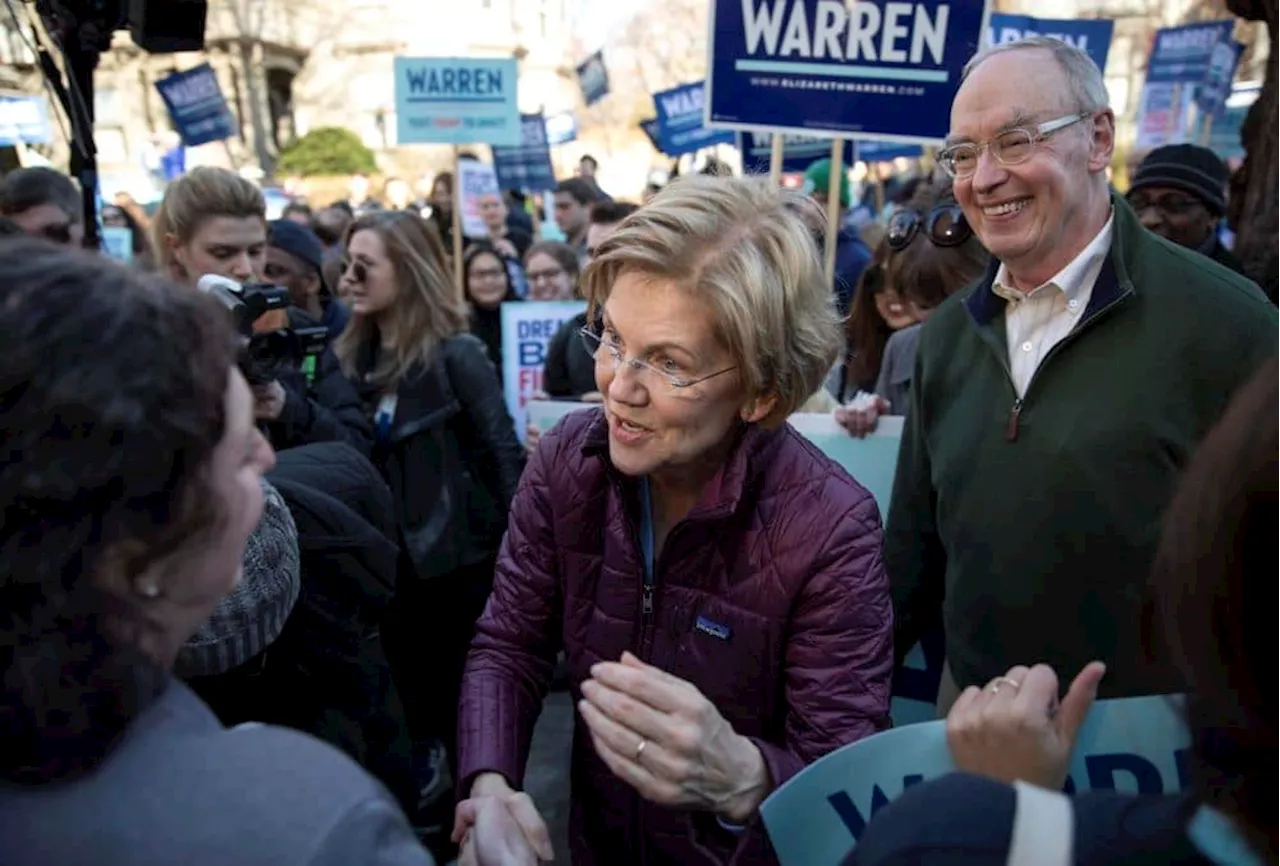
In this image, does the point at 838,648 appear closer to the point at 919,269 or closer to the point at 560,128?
the point at 919,269

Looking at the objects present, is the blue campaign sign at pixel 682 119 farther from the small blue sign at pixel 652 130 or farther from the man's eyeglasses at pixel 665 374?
the man's eyeglasses at pixel 665 374

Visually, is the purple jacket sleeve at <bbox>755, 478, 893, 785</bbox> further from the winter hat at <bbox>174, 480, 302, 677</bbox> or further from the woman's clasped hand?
the winter hat at <bbox>174, 480, 302, 677</bbox>

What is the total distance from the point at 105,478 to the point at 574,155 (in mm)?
37433

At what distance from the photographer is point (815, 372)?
171 cm

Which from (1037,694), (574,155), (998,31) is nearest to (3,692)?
(1037,694)

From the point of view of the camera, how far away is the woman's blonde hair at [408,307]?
12.4 ft

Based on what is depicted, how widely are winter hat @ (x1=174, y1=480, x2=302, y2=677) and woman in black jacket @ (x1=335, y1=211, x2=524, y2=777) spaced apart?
2.15m

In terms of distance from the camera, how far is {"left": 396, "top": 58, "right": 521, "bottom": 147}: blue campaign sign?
7.69 meters

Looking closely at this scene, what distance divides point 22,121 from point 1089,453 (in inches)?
367

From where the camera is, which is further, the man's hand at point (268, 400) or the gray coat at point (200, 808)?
the man's hand at point (268, 400)

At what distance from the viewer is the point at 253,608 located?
1425 millimetres

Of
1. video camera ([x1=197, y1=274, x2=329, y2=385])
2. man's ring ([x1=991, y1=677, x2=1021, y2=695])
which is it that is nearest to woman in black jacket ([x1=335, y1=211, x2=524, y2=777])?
video camera ([x1=197, y1=274, x2=329, y2=385])

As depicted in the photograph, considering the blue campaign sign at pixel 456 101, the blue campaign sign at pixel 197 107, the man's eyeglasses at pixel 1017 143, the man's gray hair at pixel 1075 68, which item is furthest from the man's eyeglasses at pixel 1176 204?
the blue campaign sign at pixel 197 107

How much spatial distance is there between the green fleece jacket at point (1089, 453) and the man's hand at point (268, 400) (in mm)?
1498
